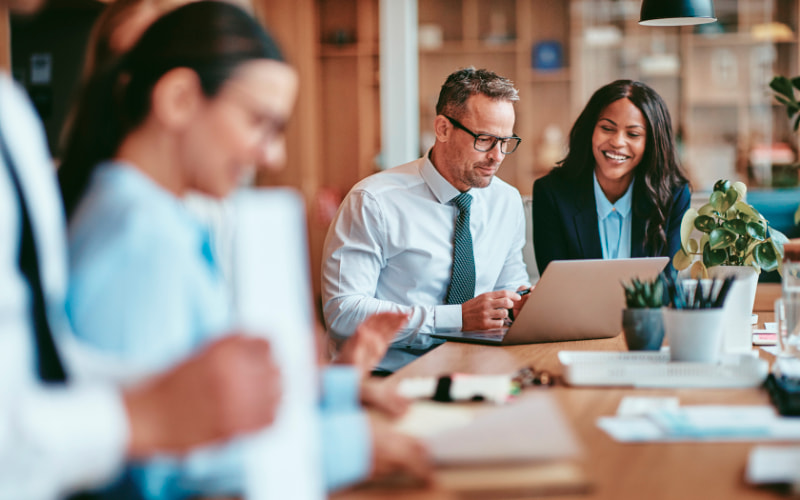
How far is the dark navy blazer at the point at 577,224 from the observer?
8.23 ft

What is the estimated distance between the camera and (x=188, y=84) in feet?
2.54

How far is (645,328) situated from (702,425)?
1.52ft

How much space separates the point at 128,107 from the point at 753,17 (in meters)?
7.16

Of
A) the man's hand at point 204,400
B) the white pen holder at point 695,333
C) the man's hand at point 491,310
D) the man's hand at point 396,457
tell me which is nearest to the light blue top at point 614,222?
the man's hand at point 491,310

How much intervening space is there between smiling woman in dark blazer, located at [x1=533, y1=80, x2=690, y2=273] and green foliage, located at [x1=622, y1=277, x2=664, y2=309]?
1.00m

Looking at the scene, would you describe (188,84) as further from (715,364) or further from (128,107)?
(715,364)

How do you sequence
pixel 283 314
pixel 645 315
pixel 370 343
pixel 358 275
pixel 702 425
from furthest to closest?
pixel 358 275
pixel 645 315
pixel 370 343
pixel 702 425
pixel 283 314

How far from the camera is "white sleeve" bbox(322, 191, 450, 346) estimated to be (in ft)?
7.00

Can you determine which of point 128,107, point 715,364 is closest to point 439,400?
point 715,364

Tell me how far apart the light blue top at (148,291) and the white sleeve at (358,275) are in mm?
1364

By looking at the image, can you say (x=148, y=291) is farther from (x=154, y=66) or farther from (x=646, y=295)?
(x=646, y=295)

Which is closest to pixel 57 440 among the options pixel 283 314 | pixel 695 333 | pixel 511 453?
pixel 283 314

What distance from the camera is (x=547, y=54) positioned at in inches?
273

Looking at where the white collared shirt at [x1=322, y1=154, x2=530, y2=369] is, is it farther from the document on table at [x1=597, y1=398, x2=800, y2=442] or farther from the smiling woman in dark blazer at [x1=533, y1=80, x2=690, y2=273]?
the document on table at [x1=597, y1=398, x2=800, y2=442]
